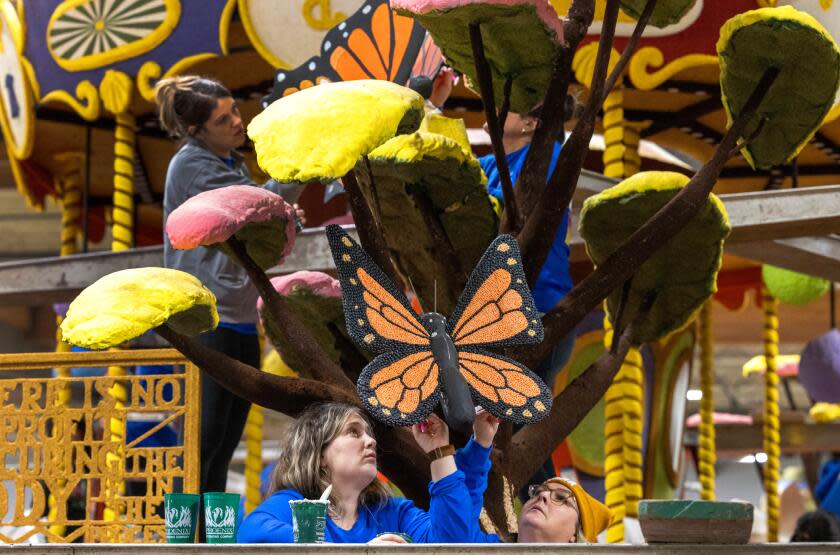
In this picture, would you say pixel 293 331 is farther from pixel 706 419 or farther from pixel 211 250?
pixel 706 419

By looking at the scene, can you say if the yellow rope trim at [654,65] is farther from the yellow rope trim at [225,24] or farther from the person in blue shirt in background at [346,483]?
the person in blue shirt in background at [346,483]

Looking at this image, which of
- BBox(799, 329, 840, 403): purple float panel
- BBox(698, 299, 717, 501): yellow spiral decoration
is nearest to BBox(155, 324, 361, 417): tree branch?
BBox(698, 299, 717, 501): yellow spiral decoration

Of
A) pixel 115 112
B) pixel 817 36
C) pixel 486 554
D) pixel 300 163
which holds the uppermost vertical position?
pixel 115 112

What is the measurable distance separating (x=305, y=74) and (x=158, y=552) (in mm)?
1603

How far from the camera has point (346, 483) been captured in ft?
9.36

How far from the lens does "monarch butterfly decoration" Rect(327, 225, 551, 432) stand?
2.67 meters

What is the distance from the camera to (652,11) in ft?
10.8

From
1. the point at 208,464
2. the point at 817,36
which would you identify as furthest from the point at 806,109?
the point at 208,464

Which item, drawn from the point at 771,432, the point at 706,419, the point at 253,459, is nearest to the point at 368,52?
the point at 253,459

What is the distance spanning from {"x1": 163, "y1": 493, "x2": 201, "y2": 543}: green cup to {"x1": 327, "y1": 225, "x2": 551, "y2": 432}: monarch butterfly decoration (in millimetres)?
403

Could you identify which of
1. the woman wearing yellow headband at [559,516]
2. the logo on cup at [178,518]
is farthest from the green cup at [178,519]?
the woman wearing yellow headband at [559,516]

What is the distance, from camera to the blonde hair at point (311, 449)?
286 cm

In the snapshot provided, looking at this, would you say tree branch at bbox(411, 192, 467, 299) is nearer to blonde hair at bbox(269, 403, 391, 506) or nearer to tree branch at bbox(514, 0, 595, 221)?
tree branch at bbox(514, 0, 595, 221)

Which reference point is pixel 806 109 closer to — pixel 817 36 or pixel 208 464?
pixel 817 36
